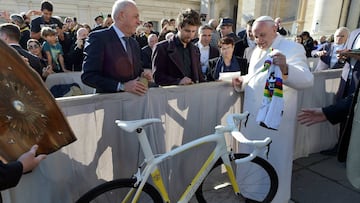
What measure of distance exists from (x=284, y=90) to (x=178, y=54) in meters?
1.17

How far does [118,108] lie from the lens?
211 cm

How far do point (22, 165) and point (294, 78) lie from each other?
6.65ft

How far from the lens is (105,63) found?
219 cm

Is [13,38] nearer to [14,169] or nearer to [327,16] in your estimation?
[14,169]

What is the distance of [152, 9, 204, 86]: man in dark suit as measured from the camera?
2727 millimetres

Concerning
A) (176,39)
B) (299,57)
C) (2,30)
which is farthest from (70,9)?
(299,57)

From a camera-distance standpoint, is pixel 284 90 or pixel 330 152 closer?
pixel 284 90

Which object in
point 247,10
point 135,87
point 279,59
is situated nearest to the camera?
point 279,59

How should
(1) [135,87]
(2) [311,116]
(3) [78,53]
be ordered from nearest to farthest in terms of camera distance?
1. (1) [135,87]
2. (2) [311,116]
3. (3) [78,53]

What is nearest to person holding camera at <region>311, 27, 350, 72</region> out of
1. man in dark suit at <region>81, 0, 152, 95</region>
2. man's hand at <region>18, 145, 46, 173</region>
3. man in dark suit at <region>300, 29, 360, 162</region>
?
man in dark suit at <region>300, 29, 360, 162</region>

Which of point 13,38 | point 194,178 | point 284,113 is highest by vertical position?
point 13,38

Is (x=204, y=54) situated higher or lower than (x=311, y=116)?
higher

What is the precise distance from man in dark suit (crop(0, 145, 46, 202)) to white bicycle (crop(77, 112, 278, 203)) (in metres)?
0.57

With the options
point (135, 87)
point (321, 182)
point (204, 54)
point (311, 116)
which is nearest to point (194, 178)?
point (135, 87)
